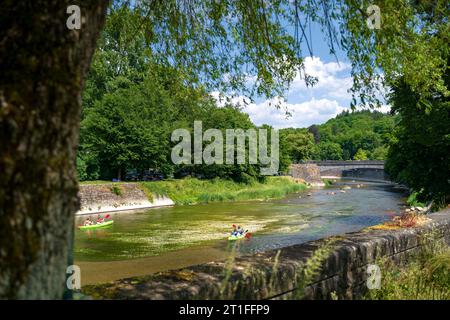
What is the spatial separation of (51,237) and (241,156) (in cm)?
5375

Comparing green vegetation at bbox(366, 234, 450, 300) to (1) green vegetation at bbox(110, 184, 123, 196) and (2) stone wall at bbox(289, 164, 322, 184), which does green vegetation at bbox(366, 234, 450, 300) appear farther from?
(2) stone wall at bbox(289, 164, 322, 184)

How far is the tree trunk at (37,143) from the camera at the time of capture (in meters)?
2.06

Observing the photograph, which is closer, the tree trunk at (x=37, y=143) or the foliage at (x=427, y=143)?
the tree trunk at (x=37, y=143)

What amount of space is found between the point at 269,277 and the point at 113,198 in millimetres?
36757

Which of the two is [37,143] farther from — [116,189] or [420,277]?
[116,189]

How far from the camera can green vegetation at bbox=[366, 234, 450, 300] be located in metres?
4.89

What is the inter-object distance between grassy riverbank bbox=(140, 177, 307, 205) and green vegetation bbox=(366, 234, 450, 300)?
38099 mm

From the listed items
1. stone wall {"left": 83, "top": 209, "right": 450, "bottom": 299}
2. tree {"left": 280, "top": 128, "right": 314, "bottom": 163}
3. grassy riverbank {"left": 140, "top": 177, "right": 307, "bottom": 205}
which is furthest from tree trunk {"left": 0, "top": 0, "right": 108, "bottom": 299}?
tree {"left": 280, "top": 128, "right": 314, "bottom": 163}

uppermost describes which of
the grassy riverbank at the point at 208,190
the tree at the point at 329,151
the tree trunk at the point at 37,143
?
the tree at the point at 329,151

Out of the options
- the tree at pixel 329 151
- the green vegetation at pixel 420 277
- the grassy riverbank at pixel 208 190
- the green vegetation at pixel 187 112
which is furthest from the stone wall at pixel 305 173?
the green vegetation at pixel 420 277

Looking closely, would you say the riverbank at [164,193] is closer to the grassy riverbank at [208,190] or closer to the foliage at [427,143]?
the grassy riverbank at [208,190]

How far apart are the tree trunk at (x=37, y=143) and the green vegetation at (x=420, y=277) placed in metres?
3.80

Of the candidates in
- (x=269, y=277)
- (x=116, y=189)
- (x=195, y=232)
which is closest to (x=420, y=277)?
(x=269, y=277)

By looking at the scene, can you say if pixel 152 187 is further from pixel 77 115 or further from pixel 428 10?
pixel 77 115
